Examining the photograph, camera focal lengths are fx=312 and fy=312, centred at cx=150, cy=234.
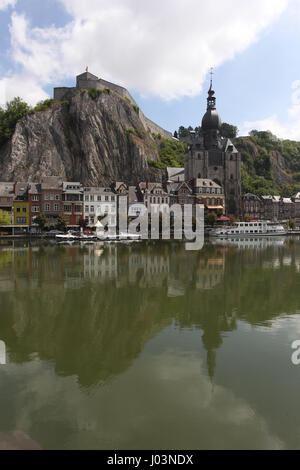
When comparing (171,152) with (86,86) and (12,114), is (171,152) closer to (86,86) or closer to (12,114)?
(86,86)

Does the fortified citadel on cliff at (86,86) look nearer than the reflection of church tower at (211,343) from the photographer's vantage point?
→ No

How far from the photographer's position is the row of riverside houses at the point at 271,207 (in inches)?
3612

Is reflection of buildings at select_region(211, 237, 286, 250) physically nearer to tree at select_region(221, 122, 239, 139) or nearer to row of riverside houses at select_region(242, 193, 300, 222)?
row of riverside houses at select_region(242, 193, 300, 222)

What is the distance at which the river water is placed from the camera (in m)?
6.05

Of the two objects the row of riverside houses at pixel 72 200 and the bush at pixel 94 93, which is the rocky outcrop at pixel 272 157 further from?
the bush at pixel 94 93

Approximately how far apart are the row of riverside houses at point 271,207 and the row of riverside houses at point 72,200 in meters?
22.0

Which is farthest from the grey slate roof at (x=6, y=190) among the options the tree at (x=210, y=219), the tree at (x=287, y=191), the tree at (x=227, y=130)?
the tree at (x=227, y=130)

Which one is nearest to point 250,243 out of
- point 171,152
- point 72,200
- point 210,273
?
point 210,273

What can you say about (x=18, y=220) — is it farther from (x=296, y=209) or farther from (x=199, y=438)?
(x=296, y=209)

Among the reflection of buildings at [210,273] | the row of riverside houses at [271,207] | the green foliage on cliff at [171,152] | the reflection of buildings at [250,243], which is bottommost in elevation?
the reflection of buildings at [210,273]

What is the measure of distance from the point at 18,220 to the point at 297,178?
113692mm

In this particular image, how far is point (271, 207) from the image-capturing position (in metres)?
95.3

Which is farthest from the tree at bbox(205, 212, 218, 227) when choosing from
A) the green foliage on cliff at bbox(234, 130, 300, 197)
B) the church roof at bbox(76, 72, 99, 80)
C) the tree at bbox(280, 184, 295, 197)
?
the tree at bbox(280, 184, 295, 197)

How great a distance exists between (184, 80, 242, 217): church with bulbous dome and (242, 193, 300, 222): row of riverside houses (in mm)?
5029
